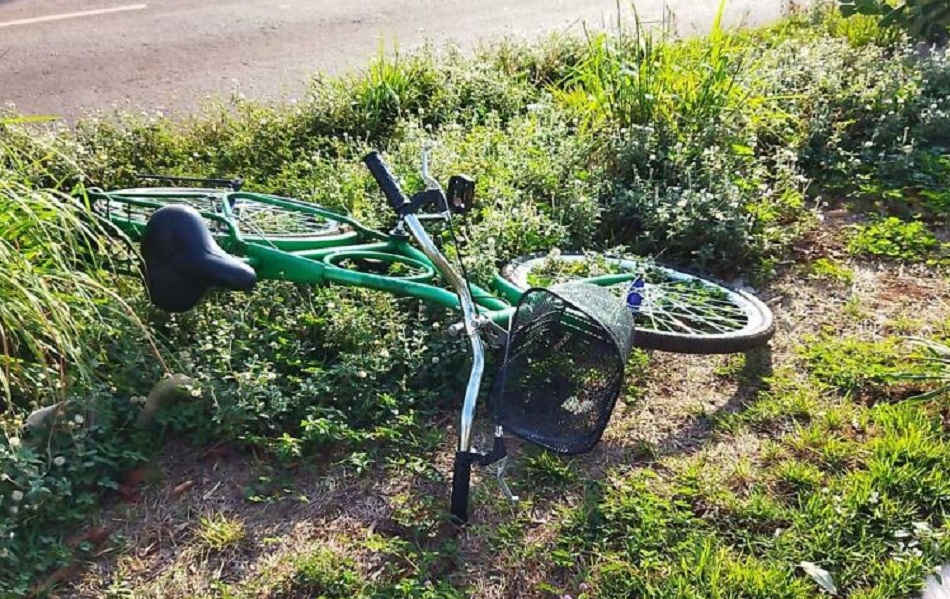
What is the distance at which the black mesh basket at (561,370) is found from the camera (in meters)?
3.02

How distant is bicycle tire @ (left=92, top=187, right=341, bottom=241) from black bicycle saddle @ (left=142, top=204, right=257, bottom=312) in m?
0.51

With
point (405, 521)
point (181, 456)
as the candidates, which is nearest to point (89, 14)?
point (181, 456)

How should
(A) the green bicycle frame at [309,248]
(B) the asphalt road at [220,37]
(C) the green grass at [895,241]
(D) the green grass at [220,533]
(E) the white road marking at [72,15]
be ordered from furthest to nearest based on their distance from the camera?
(E) the white road marking at [72,15] → (B) the asphalt road at [220,37] → (C) the green grass at [895,241] → (A) the green bicycle frame at [309,248] → (D) the green grass at [220,533]

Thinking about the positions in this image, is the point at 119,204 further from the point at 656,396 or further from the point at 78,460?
the point at 656,396

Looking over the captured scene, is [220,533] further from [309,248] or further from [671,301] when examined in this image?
[671,301]

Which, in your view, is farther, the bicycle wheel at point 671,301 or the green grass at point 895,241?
the green grass at point 895,241

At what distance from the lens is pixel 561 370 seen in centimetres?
310

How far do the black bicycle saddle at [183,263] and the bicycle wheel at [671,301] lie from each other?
1.24 metres

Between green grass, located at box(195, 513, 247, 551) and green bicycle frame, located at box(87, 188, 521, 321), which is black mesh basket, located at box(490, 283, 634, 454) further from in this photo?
green grass, located at box(195, 513, 247, 551)

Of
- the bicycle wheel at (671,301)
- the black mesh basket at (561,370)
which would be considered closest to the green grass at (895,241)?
the bicycle wheel at (671,301)

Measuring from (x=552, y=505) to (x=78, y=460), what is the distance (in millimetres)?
1556

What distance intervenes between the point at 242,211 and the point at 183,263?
2.88 ft

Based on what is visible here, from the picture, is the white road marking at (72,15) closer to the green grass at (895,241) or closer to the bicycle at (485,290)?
the bicycle at (485,290)

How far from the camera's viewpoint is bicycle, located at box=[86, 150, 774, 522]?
9.98ft
